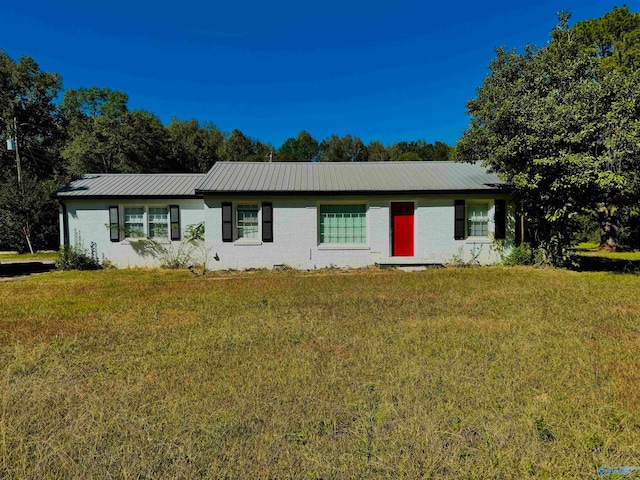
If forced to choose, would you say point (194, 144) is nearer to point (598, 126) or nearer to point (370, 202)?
point (370, 202)

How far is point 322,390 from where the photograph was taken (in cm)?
356

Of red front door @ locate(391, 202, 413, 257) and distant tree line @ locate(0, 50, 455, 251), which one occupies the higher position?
distant tree line @ locate(0, 50, 455, 251)

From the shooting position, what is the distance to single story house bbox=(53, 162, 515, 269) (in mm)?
12891

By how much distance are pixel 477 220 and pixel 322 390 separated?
11679 mm

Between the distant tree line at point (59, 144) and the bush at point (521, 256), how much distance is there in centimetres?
920

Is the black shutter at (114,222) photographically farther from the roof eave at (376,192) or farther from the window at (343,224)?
the window at (343,224)

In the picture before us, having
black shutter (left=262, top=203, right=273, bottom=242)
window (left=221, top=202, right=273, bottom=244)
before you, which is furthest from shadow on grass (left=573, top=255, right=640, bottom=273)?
window (left=221, top=202, right=273, bottom=244)

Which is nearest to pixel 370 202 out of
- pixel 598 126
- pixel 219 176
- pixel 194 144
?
pixel 219 176

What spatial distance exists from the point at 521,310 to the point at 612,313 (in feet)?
4.82

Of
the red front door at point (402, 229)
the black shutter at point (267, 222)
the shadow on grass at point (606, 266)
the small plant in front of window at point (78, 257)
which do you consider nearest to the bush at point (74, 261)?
the small plant in front of window at point (78, 257)

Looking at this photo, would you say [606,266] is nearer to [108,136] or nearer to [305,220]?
[305,220]

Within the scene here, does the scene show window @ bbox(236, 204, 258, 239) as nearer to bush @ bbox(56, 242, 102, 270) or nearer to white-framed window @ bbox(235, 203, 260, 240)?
white-framed window @ bbox(235, 203, 260, 240)

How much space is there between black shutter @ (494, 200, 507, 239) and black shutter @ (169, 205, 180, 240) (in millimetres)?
11780

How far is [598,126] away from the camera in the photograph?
9.60 metres
